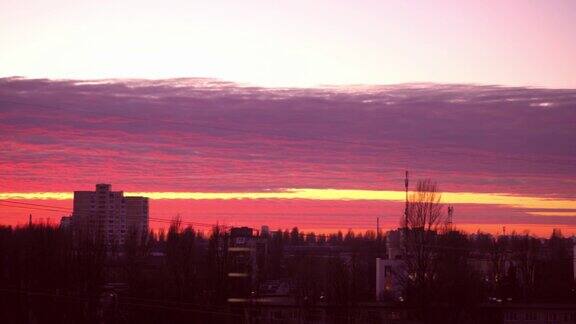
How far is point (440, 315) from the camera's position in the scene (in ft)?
149

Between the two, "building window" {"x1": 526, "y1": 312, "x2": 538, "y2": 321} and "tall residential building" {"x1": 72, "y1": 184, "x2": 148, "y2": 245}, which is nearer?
"building window" {"x1": 526, "y1": 312, "x2": 538, "y2": 321}

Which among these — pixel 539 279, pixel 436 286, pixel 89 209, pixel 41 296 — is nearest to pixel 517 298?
pixel 436 286

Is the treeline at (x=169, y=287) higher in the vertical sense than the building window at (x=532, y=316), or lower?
higher

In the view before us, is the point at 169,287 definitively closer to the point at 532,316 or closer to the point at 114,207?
the point at 532,316

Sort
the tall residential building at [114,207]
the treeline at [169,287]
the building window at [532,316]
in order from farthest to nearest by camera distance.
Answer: the tall residential building at [114,207] → the building window at [532,316] → the treeline at [169,287]

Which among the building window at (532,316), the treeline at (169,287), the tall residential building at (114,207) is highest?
the tall residential building at (114,207)

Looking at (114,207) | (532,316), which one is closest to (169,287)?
(532,316)

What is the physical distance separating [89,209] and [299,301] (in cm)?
10856

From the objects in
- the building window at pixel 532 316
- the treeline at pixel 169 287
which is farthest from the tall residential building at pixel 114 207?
the building window at pixel 532 316

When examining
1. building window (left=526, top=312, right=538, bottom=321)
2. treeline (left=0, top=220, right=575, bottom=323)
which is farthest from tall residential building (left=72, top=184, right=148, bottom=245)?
building window (left=526, top=312, right=538, bottom=321)

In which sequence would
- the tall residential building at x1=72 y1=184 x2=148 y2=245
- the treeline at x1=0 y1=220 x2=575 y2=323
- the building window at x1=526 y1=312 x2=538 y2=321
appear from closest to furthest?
1. the treeline at x1=0 y1=220 x2=575 y2=323
2. the building window at x1=526 y1=312 x2=538 y2=321
3. the tall residential building at x1=72 y1=184 x2=148 y2=245

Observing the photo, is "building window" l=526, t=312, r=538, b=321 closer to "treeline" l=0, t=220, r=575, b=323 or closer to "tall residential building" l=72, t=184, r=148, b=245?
"treeline" l=0, t=220, r=575, b=323

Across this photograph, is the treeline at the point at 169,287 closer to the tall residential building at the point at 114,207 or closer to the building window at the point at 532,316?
the building window at the point at 532,316

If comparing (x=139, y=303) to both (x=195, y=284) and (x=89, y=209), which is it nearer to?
(x=195, y=284)
